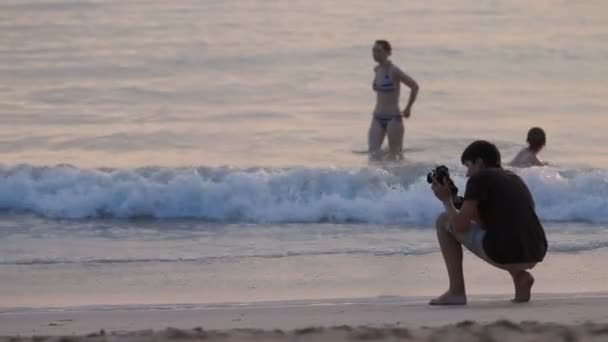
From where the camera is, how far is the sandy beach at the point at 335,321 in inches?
271

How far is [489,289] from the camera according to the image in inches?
370

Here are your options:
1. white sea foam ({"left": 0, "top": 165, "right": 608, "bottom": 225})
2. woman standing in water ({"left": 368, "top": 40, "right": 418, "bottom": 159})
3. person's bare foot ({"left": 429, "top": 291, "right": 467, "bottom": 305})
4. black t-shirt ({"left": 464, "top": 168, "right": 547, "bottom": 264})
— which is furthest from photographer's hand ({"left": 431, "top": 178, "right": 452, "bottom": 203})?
woman standing in water ({"left": 368, "top": 40, "right": 418, "bottom": 159})

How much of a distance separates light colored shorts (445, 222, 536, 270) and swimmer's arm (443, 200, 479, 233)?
0.17ft

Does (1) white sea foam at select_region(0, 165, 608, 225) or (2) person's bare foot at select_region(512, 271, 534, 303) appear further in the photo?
(1) white sea foam at select_region(0, 165, 608, 225)

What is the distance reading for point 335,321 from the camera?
7.90 meters

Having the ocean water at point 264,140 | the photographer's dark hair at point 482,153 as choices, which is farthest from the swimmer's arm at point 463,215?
the ocean water at point 264,140

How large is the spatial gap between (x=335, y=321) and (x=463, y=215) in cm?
91

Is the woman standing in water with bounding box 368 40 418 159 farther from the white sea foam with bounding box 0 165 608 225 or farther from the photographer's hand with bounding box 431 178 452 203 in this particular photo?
the photographer's hand with bounding box 431 178 452 203

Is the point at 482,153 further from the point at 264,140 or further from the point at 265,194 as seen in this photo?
the point at 264,140

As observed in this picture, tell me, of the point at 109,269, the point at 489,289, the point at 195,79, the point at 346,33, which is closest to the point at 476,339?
the point at 489,289

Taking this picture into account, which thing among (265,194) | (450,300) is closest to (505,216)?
(450,300)

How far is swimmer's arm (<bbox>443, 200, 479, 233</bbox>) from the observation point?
322 inches

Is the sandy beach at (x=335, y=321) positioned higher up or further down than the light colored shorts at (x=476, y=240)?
further down

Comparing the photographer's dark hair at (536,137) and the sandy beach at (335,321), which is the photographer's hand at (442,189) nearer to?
the sandy beach at (335,321)
